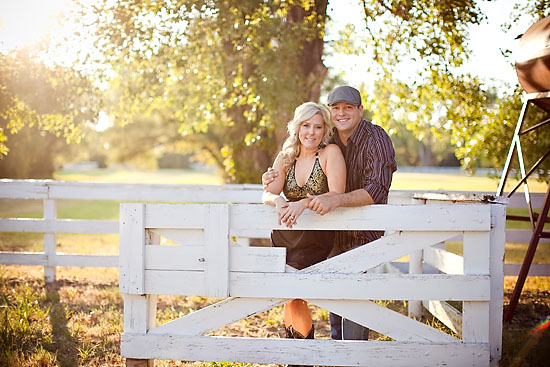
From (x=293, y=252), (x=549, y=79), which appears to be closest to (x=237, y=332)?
(x=293, y=252)

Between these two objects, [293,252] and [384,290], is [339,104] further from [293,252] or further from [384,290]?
[384,290]

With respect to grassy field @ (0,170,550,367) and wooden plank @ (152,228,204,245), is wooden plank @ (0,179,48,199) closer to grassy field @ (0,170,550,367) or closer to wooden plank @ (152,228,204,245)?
grassy field @ (0,170,550,367)

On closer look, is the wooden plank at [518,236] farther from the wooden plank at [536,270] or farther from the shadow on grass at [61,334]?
the shadow on grass at [61,334]

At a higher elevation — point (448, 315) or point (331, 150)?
point (331, 150)

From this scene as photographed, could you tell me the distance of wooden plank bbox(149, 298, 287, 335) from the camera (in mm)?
3521

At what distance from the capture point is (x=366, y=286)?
3436mm

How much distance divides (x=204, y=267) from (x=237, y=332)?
7.01 feet

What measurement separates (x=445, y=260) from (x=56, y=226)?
15.7 feet

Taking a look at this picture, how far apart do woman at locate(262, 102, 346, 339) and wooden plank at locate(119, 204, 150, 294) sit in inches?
32.5

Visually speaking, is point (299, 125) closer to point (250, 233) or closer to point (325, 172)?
point (325, 172)

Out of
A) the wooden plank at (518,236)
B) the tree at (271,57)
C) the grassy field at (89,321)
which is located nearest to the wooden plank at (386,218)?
the grassy field at (89,321)

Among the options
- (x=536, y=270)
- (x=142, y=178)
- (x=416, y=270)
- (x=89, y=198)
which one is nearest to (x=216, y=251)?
(x=416, y=270)

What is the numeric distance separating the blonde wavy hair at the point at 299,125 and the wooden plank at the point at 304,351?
1215 mm

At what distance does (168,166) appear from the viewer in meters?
67.1
